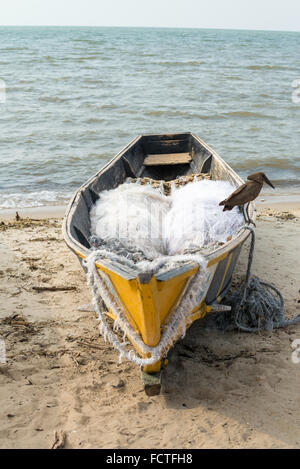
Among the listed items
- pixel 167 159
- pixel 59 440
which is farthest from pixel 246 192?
pixel 167 159

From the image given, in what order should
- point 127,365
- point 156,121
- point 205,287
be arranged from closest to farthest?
point 205,287 → point 127,365 → point 156,121

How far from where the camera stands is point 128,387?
3121 mm

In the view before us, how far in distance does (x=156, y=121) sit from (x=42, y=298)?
9868 mm

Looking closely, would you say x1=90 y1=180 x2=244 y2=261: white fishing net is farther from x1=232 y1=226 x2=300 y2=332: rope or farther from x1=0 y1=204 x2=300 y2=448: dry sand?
x1=0 y1=204 x2=300 y2=448: dry sand

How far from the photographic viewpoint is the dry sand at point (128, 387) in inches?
106

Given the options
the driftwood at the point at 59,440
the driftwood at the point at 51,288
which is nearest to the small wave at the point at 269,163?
the driftwood at the point at 51,288

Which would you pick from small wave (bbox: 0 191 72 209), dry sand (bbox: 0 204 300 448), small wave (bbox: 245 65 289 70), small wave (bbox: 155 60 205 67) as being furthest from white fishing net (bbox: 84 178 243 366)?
small wave (bbox: 245 65 289 70)

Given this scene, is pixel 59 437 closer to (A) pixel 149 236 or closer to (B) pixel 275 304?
(A) pixel 149 236

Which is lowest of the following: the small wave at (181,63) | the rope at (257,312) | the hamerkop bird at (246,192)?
the rope at (257,312)

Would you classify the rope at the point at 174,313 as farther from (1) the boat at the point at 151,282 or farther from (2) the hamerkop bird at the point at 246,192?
(2) the hamerkop bird at the point at 246,192

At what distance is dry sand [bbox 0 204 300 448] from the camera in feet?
8.81

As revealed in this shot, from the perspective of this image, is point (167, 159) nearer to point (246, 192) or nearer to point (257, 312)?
point (246, 192)
